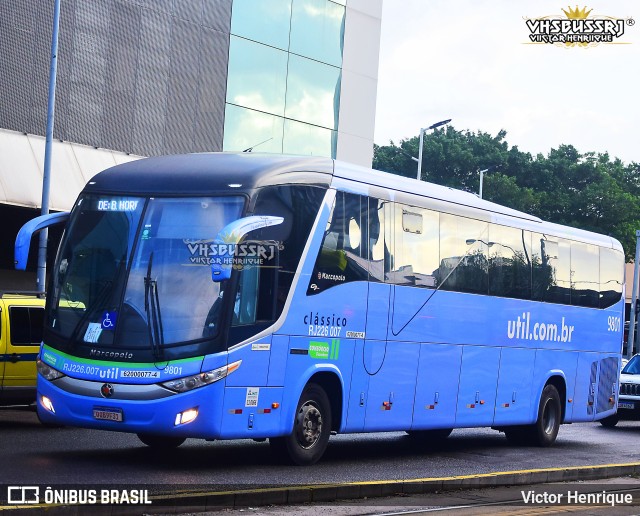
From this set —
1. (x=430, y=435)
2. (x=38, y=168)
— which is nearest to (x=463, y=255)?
(x=430, y=435)

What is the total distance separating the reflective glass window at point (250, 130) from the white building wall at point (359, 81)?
252 centimetres

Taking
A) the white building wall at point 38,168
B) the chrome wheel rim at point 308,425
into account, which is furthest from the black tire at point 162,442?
the white building wall at point 38,168

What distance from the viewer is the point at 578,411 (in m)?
21.3

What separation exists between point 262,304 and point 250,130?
21.7m

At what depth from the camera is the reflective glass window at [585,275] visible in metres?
21.0

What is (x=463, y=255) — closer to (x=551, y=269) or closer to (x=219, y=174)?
(x=551, y=269)

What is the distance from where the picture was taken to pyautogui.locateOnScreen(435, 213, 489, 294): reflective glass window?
55.1ft

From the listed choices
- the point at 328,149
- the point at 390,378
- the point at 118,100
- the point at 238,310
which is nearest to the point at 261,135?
the point at 328,149

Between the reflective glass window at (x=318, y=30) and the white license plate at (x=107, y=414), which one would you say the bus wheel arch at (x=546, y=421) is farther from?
the reflective glass window at (x=318, y=30)

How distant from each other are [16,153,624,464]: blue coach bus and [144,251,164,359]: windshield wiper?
0.01 m

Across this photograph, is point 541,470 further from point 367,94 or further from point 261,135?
point 367,94

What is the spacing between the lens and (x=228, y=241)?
12359 mm

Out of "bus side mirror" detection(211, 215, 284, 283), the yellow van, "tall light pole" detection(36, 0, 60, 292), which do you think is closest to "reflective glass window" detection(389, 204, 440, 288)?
"bus side mirror" detection(211, 215, 284, 283)

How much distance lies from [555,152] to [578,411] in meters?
75.8
